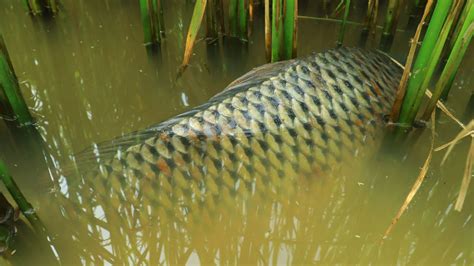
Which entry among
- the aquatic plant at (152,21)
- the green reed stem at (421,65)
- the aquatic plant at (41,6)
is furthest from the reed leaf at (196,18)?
the aquatic plant at (41,6)

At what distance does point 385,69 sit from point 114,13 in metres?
1.53

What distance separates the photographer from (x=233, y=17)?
220 cm

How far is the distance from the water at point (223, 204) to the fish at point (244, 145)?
56 millimetres

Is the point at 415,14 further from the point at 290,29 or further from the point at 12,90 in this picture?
the point at 12,90

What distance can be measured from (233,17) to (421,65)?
911 mm

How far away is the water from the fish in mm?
56

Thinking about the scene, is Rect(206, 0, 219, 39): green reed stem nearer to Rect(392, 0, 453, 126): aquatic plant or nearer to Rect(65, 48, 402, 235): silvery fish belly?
Rect(65, 48, 402, 235): silvery fish belly

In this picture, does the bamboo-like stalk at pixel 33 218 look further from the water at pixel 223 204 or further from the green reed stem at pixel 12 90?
the green reed stem at pixel 12 90

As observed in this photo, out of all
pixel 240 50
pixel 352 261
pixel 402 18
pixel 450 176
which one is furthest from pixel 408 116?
pixel 402 18

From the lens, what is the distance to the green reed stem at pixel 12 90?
1606mm

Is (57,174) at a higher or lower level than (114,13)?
lower

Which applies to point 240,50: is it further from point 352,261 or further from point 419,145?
point 352,261

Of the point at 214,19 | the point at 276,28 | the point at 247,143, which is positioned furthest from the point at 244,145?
the point at 214,19

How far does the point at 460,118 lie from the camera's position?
1974 millimetres
